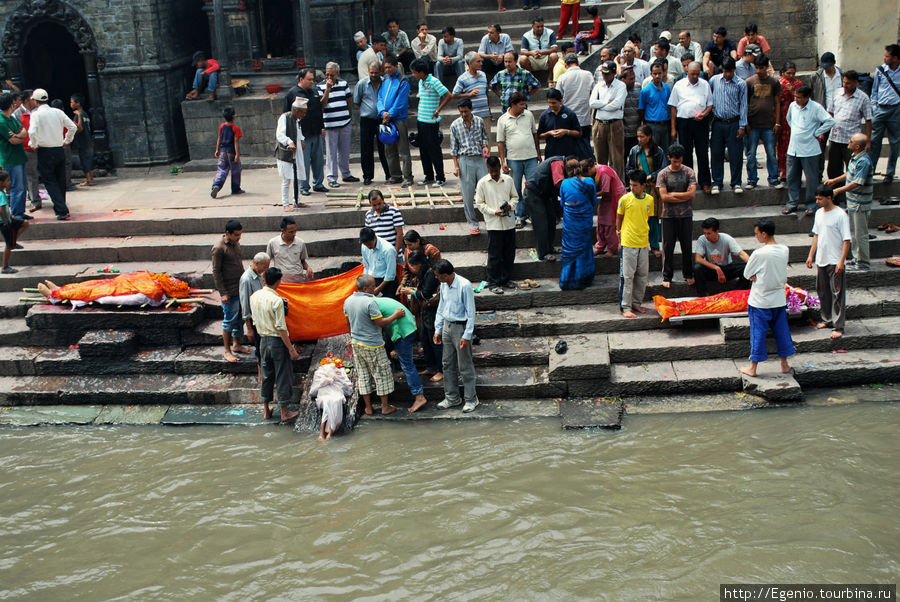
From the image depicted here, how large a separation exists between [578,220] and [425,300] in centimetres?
208

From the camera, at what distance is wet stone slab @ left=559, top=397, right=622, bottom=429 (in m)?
9.23

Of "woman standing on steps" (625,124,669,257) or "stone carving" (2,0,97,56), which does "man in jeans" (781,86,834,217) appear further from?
"stone carving" (2,0,97,56)

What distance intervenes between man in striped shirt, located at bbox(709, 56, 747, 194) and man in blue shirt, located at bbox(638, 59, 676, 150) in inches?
23.6

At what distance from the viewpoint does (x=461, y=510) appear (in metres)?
8.08

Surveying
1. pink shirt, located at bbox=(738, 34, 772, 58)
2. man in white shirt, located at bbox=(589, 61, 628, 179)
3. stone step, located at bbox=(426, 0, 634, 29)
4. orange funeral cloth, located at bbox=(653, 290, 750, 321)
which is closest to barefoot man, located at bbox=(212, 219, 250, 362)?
orange funeral cloth, located at bbox=(653, 290, 750, 321)

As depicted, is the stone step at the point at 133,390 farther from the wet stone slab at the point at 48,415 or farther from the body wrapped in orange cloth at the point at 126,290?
A: the body wrapped in orange cloth at the point at 126,290

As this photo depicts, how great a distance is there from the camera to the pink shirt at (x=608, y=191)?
1094 cm

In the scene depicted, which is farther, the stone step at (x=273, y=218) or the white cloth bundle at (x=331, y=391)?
the stone step at (x=273, y=218)

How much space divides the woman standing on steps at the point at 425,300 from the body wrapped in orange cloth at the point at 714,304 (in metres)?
2.50

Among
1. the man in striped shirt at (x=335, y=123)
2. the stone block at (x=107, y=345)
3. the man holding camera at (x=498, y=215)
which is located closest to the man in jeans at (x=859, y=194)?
the man holding camera at (x=498, y=215)

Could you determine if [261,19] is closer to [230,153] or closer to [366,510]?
[230,153]

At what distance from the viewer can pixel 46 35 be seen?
17.8m

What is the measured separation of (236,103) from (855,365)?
11116 mm

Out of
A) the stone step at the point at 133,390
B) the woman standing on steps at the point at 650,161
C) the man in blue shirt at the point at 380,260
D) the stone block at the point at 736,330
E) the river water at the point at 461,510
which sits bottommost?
the river water at the point at 461,510
